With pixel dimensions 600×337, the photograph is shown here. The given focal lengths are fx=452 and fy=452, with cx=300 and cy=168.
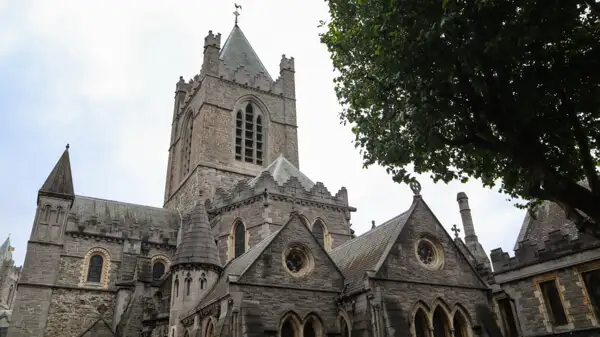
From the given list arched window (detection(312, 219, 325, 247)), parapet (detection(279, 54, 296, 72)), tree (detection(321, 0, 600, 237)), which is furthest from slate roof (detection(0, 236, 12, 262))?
tree (detection(321, 0, 600, 237))

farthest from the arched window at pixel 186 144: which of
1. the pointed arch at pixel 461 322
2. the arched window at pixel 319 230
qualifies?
the pointed arch at pixel 461 322

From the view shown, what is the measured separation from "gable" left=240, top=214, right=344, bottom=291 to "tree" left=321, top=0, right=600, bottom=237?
479 centimetres

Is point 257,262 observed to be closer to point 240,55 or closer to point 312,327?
point 312,327

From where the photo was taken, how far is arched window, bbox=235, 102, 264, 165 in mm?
37844

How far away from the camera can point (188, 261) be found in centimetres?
1859

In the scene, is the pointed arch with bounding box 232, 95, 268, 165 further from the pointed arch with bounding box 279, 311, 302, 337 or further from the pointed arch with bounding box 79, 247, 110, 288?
the pointed arch with bounding box 279, 311, 302, 337

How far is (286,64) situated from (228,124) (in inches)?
433

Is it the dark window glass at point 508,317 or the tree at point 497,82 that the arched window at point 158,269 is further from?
the tree at point 497,82

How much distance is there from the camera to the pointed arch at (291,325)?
Answer: 47.1ft

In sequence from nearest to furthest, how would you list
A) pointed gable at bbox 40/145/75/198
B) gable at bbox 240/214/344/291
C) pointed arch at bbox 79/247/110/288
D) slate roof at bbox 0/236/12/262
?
gable at bbox 240/214/344/291 → pointed arch at bbox 79/247/110/288 → pointed gable at bbox 40/145/75/198 → slate roof at bbox 0/236/12/262

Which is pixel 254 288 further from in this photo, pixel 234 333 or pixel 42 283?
pixel 42 283

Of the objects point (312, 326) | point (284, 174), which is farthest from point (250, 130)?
point (312, 326)

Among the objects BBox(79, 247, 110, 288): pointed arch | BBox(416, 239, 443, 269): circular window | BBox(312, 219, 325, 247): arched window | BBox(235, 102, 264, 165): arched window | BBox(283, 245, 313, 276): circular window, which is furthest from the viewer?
BBox(235, 102, 264, 165): arched window

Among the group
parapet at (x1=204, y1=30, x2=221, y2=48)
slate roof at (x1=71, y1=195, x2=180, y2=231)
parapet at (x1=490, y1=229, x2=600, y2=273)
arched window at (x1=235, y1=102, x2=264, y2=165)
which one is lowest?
parapet at (x1=490, y1=229, x2=600, y2=273)
